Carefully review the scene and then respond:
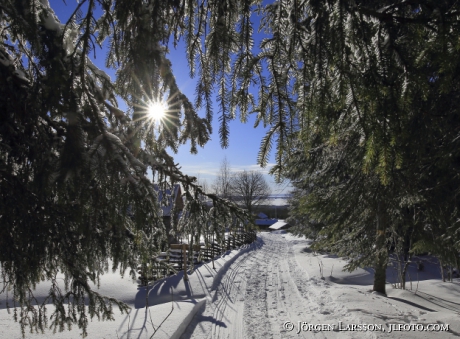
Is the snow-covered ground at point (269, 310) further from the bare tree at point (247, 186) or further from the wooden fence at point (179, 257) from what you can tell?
the bare tree at point (247, 186)

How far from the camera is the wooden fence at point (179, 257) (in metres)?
2.97

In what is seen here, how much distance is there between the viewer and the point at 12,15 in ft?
6.50

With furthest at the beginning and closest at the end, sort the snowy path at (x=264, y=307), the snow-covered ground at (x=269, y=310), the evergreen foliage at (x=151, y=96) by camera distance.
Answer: the snowy path at (x=264, y=307) < the snow-covered ground at (x=269, y=310) < the evergreen foliage at (x=151, y=96)

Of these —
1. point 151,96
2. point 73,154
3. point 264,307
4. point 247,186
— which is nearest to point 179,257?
point 264,307

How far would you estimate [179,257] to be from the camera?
43.5 feet

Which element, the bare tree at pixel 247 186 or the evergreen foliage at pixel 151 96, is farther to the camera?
the bare tree at pixel 247 186

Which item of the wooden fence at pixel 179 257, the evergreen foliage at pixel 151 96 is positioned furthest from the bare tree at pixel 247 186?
the evergreen foliage at pixel 151 96

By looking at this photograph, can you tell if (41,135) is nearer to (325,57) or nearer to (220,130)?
(220,130)

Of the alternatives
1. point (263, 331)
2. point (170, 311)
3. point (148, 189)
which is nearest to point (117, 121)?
point (148, 189)

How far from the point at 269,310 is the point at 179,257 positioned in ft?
23.0

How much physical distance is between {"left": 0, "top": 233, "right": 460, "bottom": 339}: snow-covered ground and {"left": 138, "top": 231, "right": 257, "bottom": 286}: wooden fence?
0.56 m

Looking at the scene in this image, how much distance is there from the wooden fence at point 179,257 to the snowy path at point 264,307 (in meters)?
1.38

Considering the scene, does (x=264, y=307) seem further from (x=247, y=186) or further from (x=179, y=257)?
(x=247, y=186)

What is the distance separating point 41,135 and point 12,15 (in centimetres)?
89
